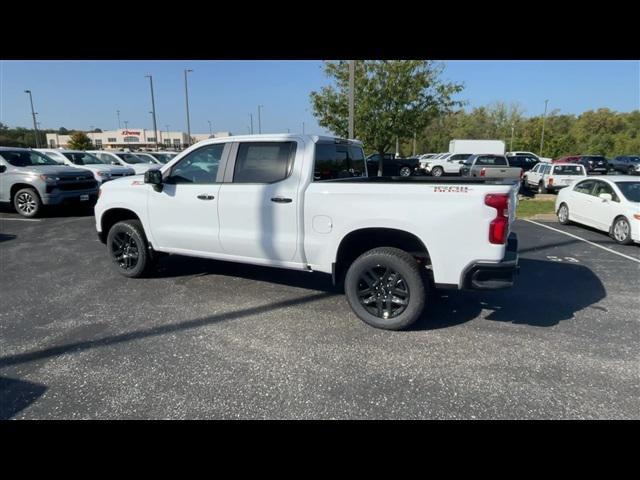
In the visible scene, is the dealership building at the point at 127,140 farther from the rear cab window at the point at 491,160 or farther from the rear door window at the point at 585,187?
the rear door window at the point at 585,187

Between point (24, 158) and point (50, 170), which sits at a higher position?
point (24, 158)

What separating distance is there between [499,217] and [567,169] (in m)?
16.9

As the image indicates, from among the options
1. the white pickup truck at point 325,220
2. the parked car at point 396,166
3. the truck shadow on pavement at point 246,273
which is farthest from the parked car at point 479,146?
the truck shadow on pavement at point 246,273

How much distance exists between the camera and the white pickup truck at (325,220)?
11.4ft

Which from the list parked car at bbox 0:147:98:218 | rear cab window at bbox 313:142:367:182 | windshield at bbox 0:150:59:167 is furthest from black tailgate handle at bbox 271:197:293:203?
windshield at bbox 0:150:59:167

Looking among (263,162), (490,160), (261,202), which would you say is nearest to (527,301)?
(261,202)

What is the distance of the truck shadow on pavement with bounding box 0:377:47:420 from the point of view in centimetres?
265

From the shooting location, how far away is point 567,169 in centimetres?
1706

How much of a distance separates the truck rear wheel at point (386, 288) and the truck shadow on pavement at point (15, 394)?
276 centimetres

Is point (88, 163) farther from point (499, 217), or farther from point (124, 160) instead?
point (499, 217)

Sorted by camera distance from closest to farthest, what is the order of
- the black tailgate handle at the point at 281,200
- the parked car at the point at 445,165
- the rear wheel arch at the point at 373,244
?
1. the rear wheel arch at the point at 373,244
2. the black tailgate handle at the point at 281,200
3. the parked car at the point at 445,165
